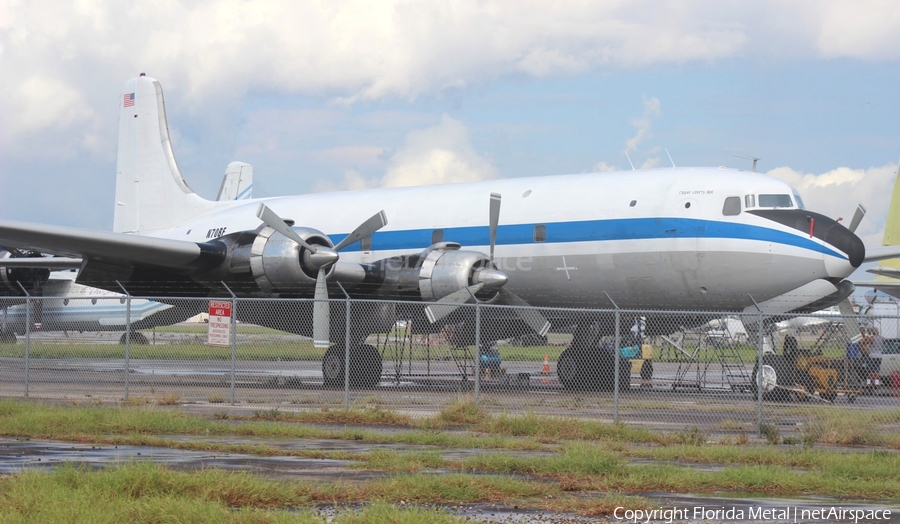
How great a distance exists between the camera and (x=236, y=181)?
43.1m

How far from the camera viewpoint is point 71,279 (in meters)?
45.4

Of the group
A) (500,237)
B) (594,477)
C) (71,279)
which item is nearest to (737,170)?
(500,237)

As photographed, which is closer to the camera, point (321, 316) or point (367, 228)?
point (321, 316)

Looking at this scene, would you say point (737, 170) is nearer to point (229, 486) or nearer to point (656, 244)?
point (656, 244)

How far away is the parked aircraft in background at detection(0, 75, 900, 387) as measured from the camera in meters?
19.2

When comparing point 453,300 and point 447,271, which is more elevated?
point 447,271

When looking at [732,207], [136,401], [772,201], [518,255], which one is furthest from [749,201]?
[136,401]

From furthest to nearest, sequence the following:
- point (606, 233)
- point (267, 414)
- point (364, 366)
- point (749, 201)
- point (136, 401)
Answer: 1. point (364, 366)
2. point (606, 233)
3. point (749, 201)
4. point (136, 401)
5. point (267, 414)

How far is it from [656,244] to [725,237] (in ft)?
4.32

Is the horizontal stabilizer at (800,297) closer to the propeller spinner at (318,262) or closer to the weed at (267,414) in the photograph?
the propeller spinner at (318,262)

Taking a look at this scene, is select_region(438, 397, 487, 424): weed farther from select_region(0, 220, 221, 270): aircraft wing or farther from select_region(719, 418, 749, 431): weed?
select_region(0, 220, 221, 270): aircraft wing

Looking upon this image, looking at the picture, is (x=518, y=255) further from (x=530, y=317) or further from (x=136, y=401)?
(x=136, y=401)

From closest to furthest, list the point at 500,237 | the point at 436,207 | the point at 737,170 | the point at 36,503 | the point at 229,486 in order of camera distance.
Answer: the point at 36,503 → the point at 229,486 → the point at 737,170 → the point at 500,237 → the point at 436,207

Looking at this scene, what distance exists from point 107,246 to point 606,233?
10.5m
